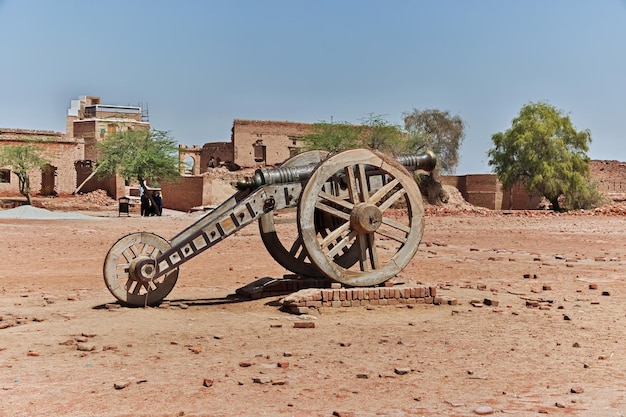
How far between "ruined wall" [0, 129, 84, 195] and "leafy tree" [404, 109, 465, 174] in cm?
2409

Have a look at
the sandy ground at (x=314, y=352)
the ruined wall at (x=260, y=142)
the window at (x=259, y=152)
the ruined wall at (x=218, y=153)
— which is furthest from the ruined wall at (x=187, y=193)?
the sandy ground at (x=314, y=352)

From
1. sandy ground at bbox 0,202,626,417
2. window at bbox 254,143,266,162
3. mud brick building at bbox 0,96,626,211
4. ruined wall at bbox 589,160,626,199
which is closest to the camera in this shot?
sandy ground at bbox 0,202,626,417

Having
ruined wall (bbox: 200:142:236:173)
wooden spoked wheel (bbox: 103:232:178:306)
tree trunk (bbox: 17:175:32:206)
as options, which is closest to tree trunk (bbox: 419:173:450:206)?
ruined wall (bbox: 200:142:236:173)

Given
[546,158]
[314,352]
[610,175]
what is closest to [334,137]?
[546,158]

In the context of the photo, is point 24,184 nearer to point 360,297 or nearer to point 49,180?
point 49,180

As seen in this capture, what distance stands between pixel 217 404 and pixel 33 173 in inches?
1603

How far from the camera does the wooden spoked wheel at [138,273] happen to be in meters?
7.73

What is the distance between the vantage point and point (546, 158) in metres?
37.9

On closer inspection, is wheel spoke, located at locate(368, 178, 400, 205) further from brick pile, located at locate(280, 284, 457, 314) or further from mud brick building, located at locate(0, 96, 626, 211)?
mud brick building, located at locate(0, 96, 626, 211)

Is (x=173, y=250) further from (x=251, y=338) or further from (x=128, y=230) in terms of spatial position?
(x=128, y=230)

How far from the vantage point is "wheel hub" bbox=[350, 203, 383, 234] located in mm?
8180

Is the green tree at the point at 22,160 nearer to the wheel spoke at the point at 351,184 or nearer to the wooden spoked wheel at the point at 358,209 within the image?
the wooden spoked wheel at the point at 358,209

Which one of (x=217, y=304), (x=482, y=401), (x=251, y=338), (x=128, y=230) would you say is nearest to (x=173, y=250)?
(x=217, y=304)

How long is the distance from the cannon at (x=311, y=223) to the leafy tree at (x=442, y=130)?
48.1 meters
